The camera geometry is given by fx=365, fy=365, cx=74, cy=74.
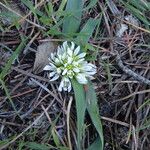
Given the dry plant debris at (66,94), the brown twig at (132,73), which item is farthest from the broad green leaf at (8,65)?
the brown twig at (132,73)

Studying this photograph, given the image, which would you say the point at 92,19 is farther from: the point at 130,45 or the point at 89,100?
the point at 89,100

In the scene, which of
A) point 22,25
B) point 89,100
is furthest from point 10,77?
point 89,100

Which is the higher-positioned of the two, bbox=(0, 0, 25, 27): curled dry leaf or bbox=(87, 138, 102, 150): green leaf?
bbox=(0, 0, 25, 27): curled dry leaf

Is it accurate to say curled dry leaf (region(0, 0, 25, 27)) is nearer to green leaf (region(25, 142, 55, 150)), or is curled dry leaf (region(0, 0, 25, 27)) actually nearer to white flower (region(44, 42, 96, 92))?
white flower (region(44, 42, 96, 92))

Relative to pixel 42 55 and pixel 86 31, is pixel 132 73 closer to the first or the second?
pixel 86 31

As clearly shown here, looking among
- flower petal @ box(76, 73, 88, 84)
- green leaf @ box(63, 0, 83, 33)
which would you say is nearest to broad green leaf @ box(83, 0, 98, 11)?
green leaf @ box(63, 0, 83, 33)

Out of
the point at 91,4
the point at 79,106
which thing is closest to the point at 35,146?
the point at 79,106
